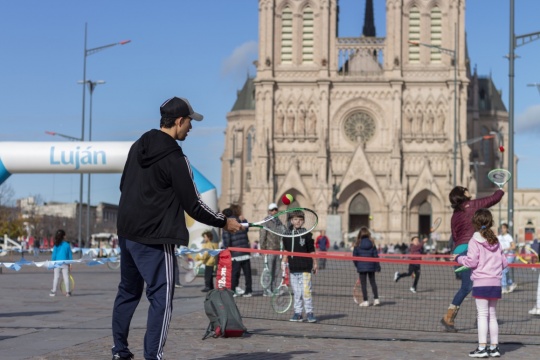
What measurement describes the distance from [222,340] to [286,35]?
67056 millimetres

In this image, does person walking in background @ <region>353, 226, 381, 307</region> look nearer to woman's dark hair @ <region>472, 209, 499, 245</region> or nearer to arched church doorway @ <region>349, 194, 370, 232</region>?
woman's dark hair @ <region>472, 209, 499, 245</region>

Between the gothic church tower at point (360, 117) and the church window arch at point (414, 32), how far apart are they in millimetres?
75

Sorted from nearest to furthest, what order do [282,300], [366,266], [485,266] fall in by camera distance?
[485,266] → [282,300] → [366,266]

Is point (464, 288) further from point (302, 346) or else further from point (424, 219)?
point (424, 219)

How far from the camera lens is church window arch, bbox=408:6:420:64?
75688 millimetres

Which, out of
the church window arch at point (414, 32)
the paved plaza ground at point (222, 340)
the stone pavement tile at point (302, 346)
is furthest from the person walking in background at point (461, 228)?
the church window arch at point (414, 32)

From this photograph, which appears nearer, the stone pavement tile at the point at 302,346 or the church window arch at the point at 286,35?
the stone pavement tile at the point at 302,346

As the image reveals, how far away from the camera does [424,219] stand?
76250 mm

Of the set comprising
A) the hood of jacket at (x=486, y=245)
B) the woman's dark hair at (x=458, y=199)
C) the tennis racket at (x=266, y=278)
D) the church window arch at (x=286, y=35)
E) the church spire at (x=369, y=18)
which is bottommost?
the tennis racket at (x=266, y=278)

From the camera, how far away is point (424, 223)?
76.4m

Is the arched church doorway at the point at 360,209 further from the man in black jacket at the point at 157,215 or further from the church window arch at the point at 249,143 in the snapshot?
the man in black jacket at the point at 157,215

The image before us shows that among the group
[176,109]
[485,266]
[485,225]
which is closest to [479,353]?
[485,266]

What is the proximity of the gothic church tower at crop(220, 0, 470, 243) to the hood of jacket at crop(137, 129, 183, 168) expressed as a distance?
65728mm

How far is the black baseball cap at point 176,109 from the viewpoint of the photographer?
307 inches
